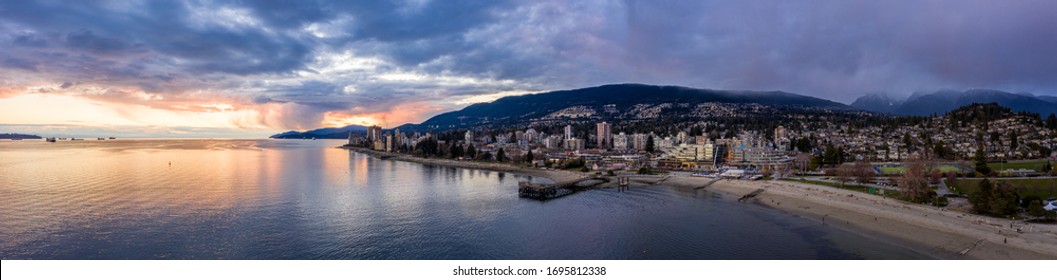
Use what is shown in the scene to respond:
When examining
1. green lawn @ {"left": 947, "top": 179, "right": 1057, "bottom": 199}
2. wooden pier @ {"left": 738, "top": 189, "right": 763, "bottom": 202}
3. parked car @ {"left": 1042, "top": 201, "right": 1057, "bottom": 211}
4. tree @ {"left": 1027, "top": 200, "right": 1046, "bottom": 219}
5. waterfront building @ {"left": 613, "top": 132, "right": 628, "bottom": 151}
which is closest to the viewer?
tree @ {"left": 1027, "top": 200, "right": 1046, "bottom": 219}

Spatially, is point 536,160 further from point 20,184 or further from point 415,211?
point 20,184

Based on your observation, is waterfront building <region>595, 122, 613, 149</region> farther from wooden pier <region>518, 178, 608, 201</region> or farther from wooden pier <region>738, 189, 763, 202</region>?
wooden pier <region>738, 189, 763, 202</region>

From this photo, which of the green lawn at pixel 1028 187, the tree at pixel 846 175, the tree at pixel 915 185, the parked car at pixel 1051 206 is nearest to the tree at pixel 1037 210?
the parked car at pixel 1051 206

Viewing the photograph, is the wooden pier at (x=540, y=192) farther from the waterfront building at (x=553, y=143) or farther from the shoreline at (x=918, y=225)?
the waterfront building at (x=553, y=143)

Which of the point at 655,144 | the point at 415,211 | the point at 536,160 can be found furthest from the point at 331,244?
the point at 655,144

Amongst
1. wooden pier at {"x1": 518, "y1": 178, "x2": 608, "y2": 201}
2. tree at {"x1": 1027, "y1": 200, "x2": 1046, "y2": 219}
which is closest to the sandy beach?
tree at {"x1": 1027, "y1": 200, "x2": 1046, "y2": 219}

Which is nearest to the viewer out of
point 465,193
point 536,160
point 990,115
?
point 465,193

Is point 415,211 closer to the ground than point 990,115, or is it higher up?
closer to the ground
